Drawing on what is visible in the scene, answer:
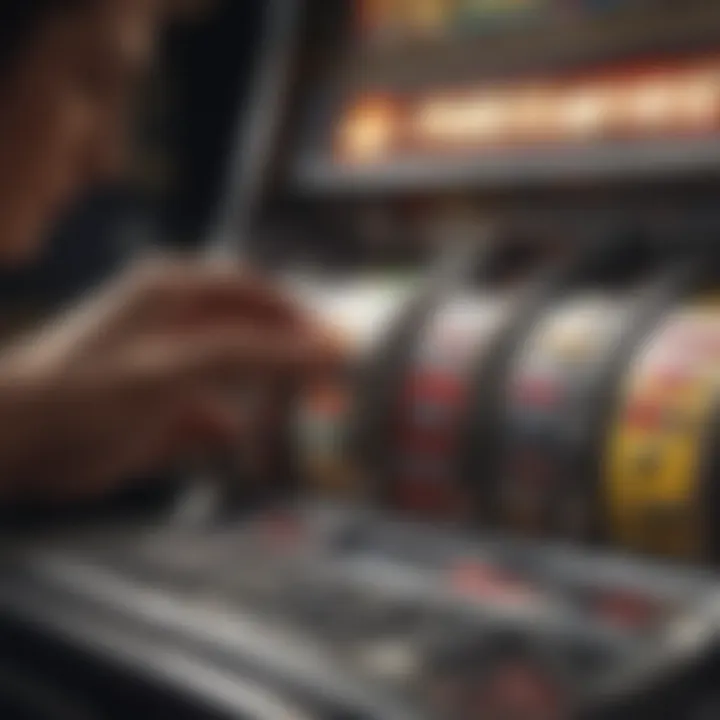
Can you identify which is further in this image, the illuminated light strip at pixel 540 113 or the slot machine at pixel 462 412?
the illuminated light strip at pixel 540 113

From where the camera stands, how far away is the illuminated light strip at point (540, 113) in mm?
1267

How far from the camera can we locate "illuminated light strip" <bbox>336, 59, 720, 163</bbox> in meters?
1.27

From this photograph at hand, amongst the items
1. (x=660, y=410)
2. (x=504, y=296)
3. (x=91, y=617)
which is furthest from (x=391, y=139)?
(x=91, y=617)

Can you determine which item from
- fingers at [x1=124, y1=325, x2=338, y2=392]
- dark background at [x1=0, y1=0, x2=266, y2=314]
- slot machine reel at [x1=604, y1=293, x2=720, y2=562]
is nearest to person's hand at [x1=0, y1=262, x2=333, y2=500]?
fingers at [x1=124, y1=325, x2=338, y2=392]

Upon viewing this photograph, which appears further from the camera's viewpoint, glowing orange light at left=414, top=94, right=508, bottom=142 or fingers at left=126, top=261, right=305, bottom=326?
glowing orange light at left=414, top=94, right=508, bottom=142

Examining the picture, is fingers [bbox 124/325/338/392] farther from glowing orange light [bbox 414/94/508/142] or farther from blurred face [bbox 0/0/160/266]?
glowing orange light [bbox 414/94/508/142]

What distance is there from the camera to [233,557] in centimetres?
122

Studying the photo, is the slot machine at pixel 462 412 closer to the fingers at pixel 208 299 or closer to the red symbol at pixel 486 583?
the red symbol at pixel 486 583

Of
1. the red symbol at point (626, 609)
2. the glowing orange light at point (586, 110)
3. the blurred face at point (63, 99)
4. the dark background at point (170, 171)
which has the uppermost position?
the dark background at point (170, 171)

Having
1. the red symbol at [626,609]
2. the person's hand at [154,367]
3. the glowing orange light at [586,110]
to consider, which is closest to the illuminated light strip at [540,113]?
the glowing orange light at [586,110]

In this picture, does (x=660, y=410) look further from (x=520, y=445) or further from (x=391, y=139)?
(x=391, y=139)

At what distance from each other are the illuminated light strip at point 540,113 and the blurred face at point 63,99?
41 cm

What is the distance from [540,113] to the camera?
140 centimetres

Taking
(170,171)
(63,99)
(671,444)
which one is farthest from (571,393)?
(170,171)
